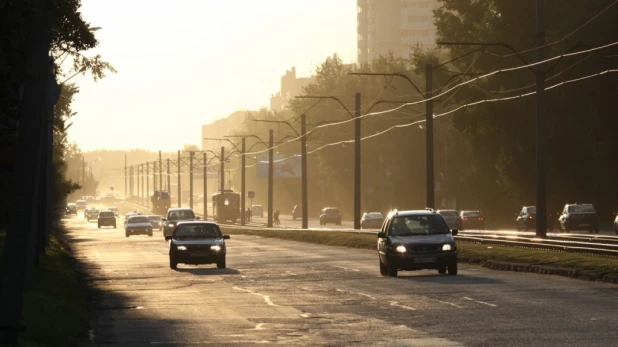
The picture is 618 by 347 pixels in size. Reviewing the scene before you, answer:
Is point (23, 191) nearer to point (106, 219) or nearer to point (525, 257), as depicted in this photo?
point (525, 257)

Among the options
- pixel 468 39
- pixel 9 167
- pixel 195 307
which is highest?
pixel 468 39

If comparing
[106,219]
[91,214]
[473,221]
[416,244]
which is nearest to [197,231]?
[416,244]

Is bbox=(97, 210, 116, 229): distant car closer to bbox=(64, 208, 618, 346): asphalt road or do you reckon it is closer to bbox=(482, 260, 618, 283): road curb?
bbox=(64, 208, 618, 346): asphalt road

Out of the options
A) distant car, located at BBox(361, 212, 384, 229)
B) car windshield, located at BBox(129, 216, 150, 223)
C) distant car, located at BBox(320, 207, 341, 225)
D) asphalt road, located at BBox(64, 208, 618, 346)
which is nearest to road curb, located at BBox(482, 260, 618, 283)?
asphalt road, located at BBox(64, 208, 618, 346)

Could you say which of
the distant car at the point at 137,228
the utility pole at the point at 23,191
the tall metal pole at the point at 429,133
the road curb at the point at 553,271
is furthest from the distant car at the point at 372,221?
the utility pole at the point at 23,191

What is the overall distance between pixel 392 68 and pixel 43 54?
430 ft

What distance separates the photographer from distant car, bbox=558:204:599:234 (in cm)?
7194

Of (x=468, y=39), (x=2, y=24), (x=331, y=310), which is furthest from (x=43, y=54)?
(x=468, y=39)

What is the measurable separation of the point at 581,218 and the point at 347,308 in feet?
162

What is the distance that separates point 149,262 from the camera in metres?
48.8

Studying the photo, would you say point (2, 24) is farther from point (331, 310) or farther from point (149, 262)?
point (149, 262)

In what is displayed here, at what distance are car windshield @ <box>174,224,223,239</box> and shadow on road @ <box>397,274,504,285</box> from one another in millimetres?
10784

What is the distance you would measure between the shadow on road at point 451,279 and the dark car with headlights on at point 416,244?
0.28 meters

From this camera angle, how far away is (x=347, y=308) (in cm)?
2448
